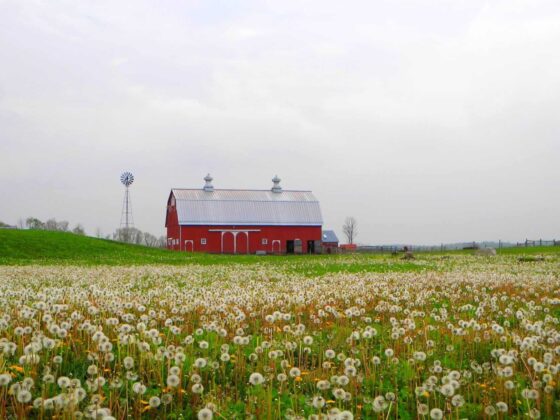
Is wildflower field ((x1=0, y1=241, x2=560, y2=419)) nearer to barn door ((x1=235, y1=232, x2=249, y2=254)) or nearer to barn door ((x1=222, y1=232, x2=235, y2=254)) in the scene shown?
barn door ((x1=222, y1=232, x2=235, y2=254))

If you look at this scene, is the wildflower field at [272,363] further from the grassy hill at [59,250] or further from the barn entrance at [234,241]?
the barn entrance at [234,241]

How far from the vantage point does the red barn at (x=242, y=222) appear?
247 ft

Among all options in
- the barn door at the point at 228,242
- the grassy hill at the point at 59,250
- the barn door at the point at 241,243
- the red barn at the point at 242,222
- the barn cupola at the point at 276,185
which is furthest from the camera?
the barn cupola at the point at 276,185

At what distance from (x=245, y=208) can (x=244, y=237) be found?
183 inches

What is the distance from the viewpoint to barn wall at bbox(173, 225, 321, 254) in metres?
74.8

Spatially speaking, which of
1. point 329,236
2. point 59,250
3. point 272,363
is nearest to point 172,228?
point 59,250

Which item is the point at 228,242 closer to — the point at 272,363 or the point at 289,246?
the point at 289,246

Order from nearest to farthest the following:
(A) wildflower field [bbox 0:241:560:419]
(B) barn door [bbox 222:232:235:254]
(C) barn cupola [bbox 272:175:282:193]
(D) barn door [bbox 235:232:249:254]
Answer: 1. (A) wildflower field [bbox 0:241:560:419]
2. (B) barn door [bbox 222:232:235:254]
3. (D) barn door [bbox 235:232:249:254]
4. (C) barn cupola [bbox 272:175:282:193]

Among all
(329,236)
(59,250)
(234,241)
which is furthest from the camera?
(329,236)

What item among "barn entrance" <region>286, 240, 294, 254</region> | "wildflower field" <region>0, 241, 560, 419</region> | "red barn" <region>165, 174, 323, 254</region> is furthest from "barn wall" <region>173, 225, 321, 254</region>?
"wildflower field" <region>0, 241, 560, 419</region>

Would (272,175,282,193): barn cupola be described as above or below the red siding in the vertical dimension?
above

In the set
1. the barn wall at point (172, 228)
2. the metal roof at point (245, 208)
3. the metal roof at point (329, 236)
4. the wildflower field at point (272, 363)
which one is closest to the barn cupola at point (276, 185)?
the metal roof at point (245, 208)

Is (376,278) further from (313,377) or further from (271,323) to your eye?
(313,377)

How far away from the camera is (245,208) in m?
79.6
